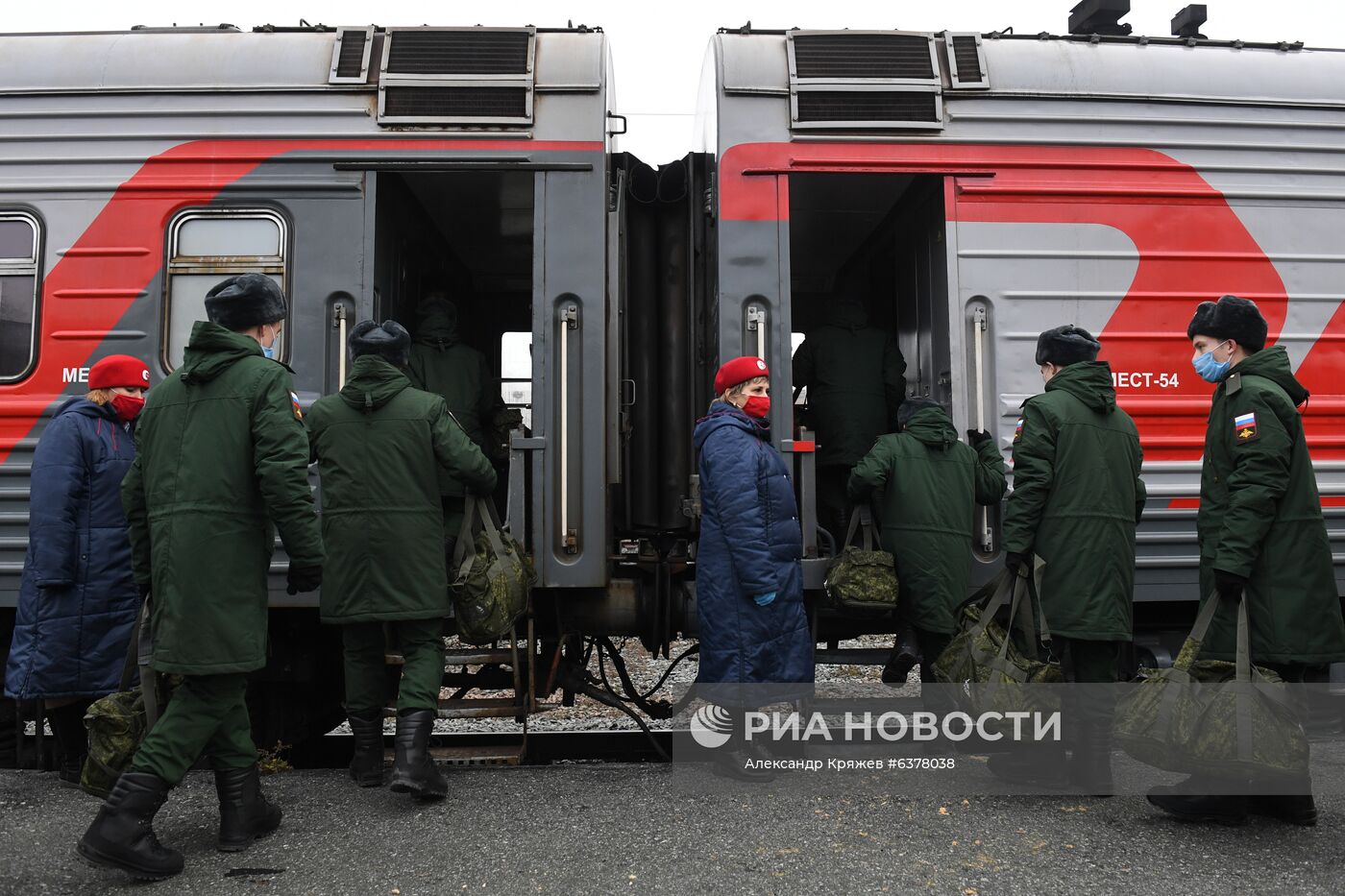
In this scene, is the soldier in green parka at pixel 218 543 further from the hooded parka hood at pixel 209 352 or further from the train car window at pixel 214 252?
the train car window at pixel 214 252

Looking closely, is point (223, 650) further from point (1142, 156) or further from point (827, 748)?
point (1142, 156)

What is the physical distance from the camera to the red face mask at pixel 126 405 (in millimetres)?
4113

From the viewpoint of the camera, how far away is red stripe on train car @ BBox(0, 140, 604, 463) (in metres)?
4.50

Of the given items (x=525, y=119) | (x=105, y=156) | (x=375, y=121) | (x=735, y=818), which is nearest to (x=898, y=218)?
(x=525, y=119)

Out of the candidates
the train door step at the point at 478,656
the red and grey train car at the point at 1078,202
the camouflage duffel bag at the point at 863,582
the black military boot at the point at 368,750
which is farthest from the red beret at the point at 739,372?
the black military boot at the point at 368,750

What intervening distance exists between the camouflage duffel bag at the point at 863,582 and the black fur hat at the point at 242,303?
8.76 feet

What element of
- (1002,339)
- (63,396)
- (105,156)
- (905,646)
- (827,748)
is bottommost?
(827,748)

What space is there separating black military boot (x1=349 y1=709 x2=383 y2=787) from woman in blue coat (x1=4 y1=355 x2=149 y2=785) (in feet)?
3.45

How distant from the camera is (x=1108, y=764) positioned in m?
3.87

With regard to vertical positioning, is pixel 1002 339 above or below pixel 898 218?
Result: below

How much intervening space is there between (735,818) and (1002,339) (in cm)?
267

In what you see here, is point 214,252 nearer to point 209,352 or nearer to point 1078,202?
point 209,352

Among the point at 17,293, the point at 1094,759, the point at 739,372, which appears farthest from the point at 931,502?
the point at 17,293

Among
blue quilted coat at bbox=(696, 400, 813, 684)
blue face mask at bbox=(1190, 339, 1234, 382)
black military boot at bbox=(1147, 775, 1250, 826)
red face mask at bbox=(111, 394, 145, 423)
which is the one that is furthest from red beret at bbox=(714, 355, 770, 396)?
red face mask at bbox=(111, 394, 145, 423)
